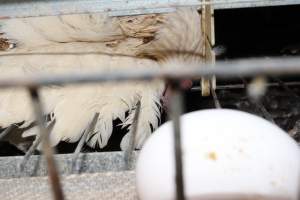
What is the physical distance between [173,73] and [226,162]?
303mm

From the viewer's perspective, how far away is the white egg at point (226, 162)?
69cm

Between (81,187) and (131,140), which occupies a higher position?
(131,140)

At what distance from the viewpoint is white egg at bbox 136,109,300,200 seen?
0.69 metres

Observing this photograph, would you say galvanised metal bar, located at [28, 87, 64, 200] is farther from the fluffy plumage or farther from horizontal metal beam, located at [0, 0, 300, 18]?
horizontal metal beam, located at [0, 0, 300, 18]

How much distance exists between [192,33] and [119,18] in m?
0.36

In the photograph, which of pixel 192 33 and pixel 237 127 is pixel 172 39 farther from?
pixel 237 127

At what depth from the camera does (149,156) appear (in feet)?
2.55

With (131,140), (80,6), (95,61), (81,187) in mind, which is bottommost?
(81,187)

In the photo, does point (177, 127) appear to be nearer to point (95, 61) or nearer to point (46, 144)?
point (46, 144)

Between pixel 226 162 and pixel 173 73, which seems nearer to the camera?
pixel 173 73

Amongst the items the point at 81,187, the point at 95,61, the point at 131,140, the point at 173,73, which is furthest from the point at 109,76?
the point at 95,61

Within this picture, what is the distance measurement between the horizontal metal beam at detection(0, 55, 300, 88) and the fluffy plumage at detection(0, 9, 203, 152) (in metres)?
0.88

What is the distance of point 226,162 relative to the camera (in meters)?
0.70

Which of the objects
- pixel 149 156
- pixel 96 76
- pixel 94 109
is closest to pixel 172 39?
pixel 94 109
